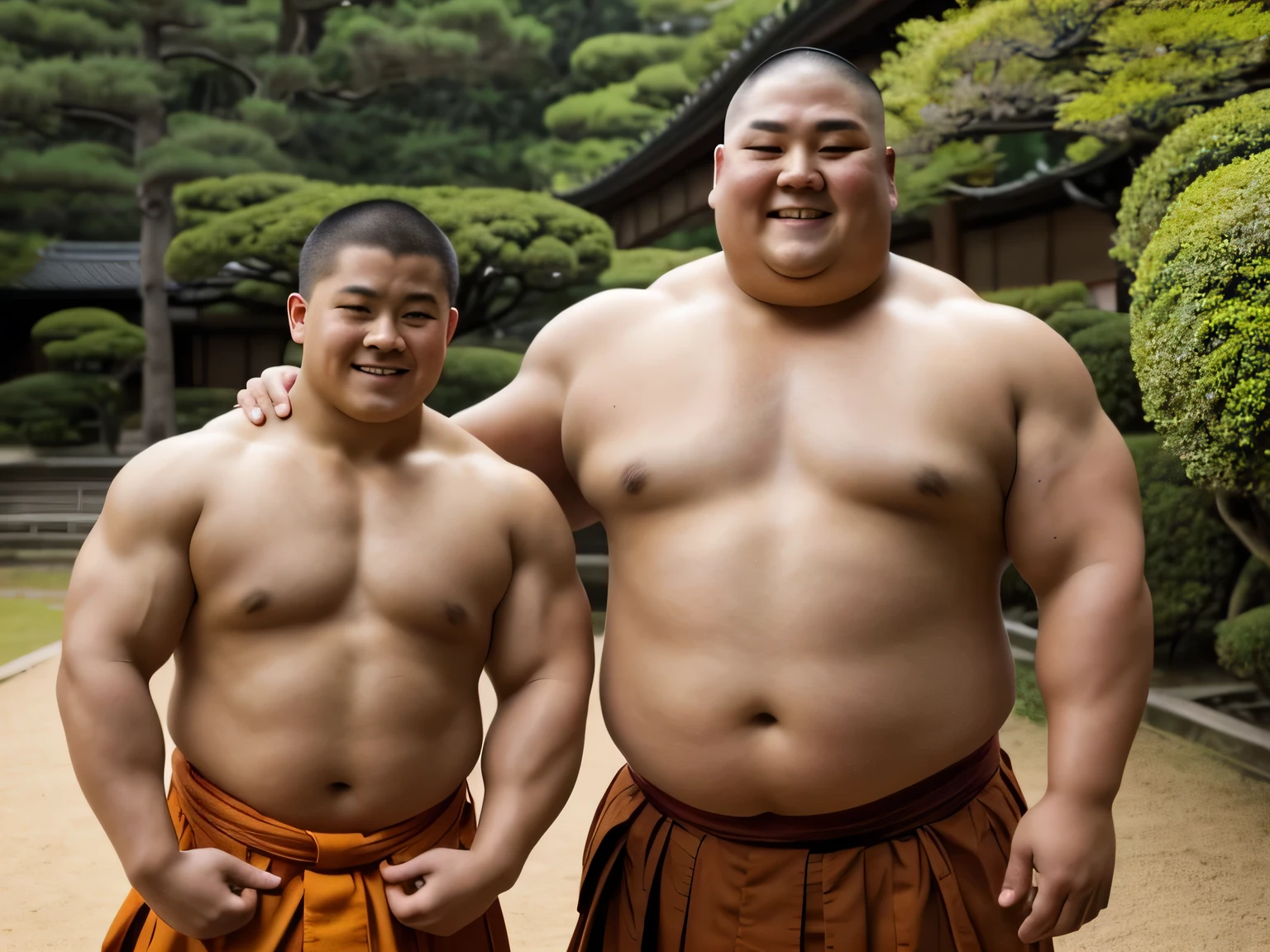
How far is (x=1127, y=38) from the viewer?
657 cm

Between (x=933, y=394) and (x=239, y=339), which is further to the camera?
(x=239, y=339)

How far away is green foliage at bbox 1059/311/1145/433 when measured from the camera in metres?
6.86

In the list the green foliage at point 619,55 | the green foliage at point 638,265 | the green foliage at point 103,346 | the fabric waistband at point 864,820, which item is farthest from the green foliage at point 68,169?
the fabric waistband at point 864,820

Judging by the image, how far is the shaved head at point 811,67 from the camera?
1794 mm

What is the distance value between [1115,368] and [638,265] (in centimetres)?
464

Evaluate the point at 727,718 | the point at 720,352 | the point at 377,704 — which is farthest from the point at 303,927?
the point at 720,352

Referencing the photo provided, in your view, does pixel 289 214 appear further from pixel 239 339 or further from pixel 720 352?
pixel 720 352

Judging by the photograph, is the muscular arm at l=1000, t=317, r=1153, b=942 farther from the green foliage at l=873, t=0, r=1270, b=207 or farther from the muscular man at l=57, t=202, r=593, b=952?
the green foliage at l=873, t=0, r=1270, b=207

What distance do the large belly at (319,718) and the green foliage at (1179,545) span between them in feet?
17.2

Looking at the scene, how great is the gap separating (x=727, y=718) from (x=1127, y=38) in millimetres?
6147

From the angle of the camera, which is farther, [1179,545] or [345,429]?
[1179,545]

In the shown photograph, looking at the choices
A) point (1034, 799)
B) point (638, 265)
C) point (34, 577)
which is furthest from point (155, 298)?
point (1034, 799)

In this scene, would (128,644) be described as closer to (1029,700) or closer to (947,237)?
(1029,700)

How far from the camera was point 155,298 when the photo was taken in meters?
10.9
